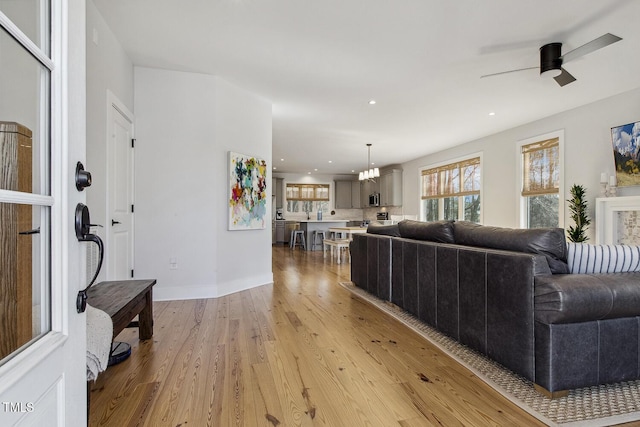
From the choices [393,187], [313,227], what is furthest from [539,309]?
[393,187]

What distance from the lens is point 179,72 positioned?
3.91 metres

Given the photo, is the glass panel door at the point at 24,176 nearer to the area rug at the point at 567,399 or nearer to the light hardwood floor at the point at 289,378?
the light hardwood floor at the point at 289,378

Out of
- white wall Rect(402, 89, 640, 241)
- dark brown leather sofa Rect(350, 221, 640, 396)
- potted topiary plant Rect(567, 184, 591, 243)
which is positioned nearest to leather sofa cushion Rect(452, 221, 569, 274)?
dark brown leather sofa Rect(350, 221, 640, 396)

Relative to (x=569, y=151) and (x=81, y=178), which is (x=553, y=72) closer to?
(x=569, y=151)

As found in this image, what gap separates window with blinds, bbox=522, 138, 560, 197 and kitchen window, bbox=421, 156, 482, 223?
3.76 feet

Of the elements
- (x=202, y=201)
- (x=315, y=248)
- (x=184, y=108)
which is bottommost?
(x=315, y=248)

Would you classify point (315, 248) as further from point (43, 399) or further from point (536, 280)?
point (43, 399)

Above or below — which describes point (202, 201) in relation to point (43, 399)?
above

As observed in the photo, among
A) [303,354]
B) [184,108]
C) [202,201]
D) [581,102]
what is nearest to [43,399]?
[303,354]

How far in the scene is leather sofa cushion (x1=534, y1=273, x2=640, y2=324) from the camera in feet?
5.62

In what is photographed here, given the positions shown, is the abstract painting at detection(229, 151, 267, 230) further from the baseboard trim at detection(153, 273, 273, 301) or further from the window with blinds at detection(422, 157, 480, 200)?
the window with blinds at detection(422, 157, 480, 200)

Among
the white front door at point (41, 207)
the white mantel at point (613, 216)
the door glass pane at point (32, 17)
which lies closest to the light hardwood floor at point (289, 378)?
the white front door at point (41, 207)

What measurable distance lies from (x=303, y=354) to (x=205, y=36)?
292 cm

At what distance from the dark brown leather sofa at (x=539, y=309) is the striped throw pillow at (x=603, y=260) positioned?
0.20 feet
